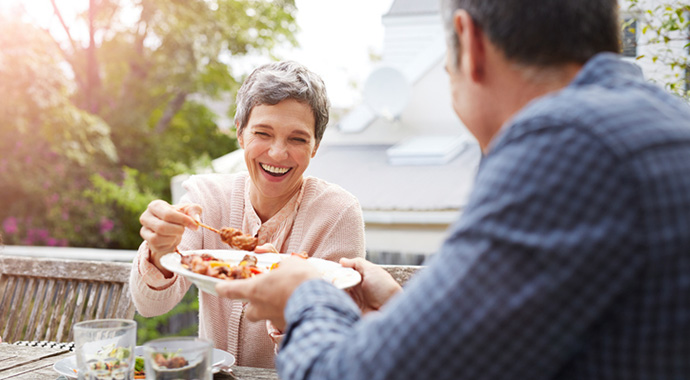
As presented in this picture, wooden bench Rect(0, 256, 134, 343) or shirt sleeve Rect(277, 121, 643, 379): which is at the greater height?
shirt sleeve Rect(277, 121, 643, 379)

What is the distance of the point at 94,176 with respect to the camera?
915cm

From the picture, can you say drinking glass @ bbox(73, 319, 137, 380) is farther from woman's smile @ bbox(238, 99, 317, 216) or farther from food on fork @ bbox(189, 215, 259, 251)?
woman's smile @ bbox(238, 99, 317, 216)

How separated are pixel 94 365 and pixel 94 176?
8.55 m

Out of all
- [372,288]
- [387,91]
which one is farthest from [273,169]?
[387,91]

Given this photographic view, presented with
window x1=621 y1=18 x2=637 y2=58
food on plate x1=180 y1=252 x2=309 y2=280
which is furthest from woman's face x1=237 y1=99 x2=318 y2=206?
window x1=621 y1=18 x2=637 y2=58

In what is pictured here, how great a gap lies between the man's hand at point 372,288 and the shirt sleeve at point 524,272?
0.83 metres

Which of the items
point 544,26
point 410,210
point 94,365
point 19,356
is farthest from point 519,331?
point 410,210

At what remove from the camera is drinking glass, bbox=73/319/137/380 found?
1275mm

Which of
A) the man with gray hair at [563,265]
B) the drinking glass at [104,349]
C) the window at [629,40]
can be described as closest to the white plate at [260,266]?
the drinking glass at [104,349]

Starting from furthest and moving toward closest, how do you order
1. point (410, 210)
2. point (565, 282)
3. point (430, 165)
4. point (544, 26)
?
point (430, 165), point (410, 210), point (544, 26), point (565, 282)

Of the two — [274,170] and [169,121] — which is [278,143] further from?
[169,121]

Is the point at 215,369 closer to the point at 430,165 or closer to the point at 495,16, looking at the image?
the point at 495,16

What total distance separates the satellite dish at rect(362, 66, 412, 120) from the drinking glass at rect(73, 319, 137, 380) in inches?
292

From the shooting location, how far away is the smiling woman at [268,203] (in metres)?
2.09
